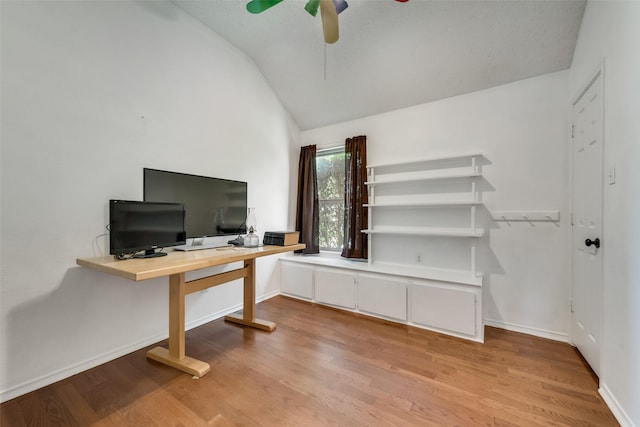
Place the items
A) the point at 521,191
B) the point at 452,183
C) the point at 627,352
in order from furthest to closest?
→ 1. the point at 452,183
2. the point at 521,191
3. the point at 627,352

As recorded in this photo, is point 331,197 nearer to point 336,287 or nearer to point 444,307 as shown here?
point 336,287

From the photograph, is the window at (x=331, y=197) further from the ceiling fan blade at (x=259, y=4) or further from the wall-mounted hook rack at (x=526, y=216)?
the ceiling fan blade at (x=259, y=4)

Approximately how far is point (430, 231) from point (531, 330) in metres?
1.31

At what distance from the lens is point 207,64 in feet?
8.91

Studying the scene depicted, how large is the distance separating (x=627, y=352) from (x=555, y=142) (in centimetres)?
184

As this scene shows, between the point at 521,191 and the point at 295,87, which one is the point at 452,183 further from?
the point at 295,87

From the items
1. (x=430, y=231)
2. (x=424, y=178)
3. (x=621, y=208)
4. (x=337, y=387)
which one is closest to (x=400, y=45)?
(x=424, y=178)

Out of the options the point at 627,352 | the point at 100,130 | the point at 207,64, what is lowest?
the point at 627,352

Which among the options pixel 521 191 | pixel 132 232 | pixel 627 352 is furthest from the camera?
pixel 521 191

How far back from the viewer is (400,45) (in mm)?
2607

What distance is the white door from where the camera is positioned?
182 centimetres

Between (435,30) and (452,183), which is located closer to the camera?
(435,30)

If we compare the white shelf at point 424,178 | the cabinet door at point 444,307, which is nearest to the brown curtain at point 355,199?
the white shelf at point 424,178

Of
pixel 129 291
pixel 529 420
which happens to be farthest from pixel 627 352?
pixel 129 291
